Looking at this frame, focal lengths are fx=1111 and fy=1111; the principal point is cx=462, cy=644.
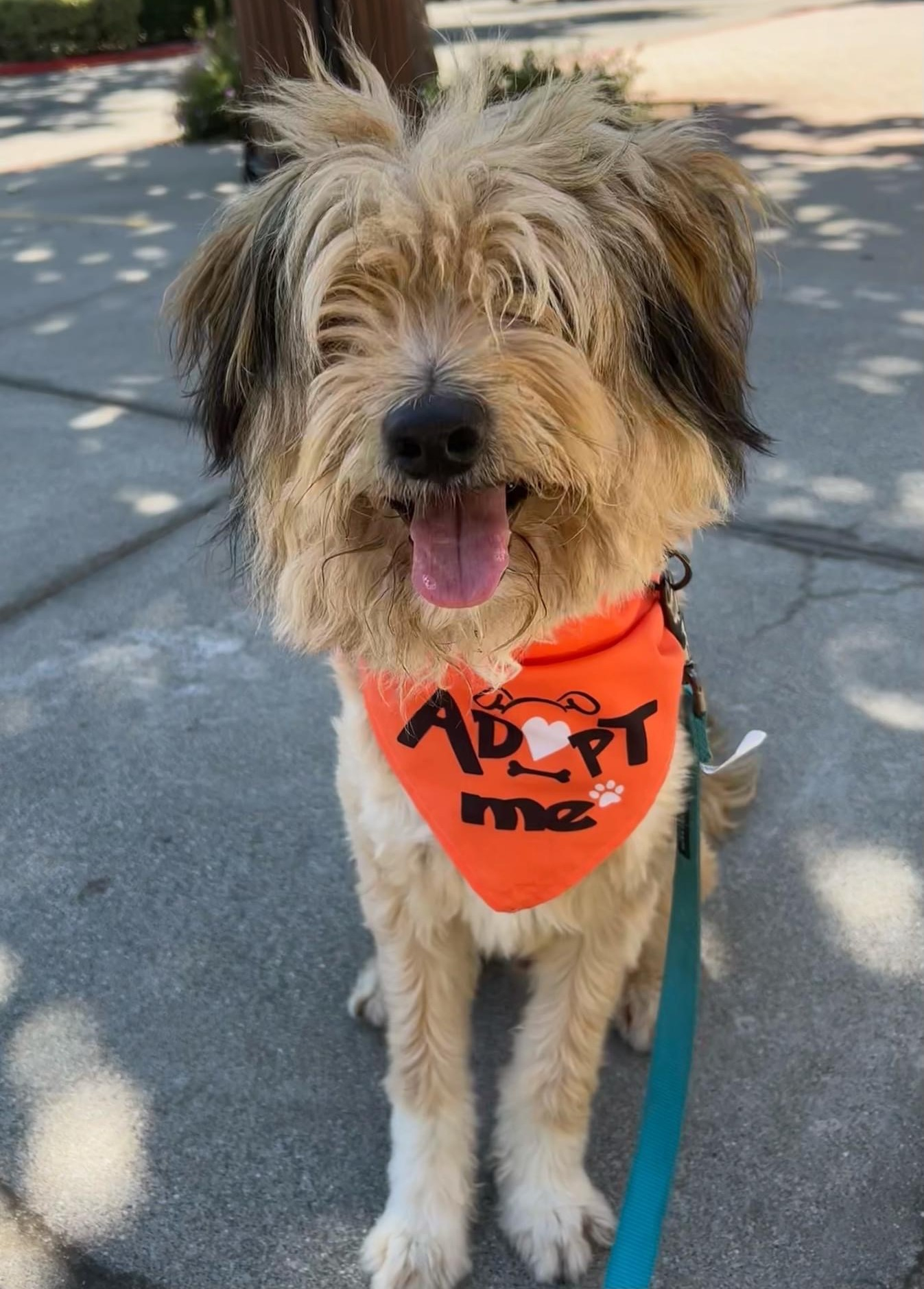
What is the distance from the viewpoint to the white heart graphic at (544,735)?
2098mm

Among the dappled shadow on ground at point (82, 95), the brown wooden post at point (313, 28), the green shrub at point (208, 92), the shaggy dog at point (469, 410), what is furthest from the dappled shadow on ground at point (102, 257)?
the dappled shadow on ground at point (82, 95)

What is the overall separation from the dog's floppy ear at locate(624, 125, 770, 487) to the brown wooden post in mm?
2510

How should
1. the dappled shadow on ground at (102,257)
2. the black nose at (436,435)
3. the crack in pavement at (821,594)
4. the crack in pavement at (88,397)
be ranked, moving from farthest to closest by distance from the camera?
1. the dappled shadow on ground at (102,257)
2. the crack in pavement at (88,397)
3. the crack in pavement at (821,594)
4. the black nose at (436,435)

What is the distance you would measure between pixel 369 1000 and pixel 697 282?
171cm

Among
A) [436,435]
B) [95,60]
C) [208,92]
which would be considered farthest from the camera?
[95,60]

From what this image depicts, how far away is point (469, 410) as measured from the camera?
1561 mm

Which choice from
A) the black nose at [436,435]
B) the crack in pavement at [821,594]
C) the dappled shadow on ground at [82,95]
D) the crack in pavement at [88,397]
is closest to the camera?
the black nose at [436,435]

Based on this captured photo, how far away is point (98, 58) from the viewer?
23.7m

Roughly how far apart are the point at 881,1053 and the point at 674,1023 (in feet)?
2.08

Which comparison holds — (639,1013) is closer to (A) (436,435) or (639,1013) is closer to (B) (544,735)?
(B) (544,735)

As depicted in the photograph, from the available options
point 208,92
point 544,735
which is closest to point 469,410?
point 544,735

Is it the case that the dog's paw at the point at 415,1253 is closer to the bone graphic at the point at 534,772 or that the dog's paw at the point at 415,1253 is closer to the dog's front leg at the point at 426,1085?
→ the dog's front leg at the point at 426,1085

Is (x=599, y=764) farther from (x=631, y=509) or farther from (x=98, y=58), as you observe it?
(x=98, y=58)

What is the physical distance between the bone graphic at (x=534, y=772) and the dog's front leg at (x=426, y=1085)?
0.35 m
